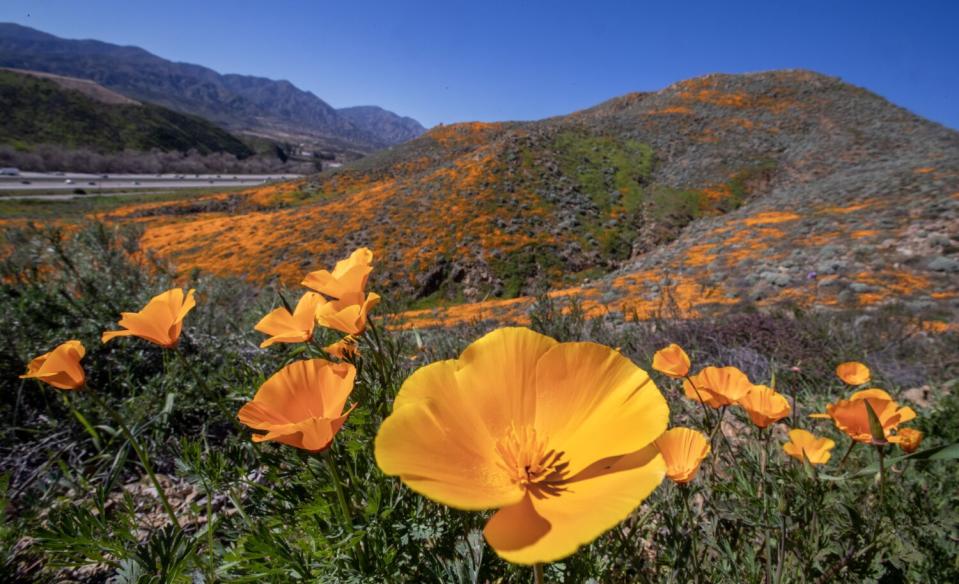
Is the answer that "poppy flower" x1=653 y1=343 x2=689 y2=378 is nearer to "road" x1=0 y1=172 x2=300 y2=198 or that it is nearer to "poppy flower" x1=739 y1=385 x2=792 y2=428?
"poppy flower" x1=739 y1=385 x2=792 y2=428

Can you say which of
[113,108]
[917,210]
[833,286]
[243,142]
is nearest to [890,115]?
[917,210]

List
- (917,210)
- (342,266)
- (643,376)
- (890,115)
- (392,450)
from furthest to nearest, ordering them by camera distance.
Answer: (890,115), (917,210), (342,266), (643,376), (392,450)

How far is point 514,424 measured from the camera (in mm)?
892

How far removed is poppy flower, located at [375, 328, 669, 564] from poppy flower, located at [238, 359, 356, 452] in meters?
0.16

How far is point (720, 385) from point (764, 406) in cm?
12

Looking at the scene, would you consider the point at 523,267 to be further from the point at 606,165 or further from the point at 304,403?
the point at 304,403

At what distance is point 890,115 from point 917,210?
1450cm

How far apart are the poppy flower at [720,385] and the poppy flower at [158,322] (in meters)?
1.38

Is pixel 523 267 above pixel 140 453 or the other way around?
the other way around

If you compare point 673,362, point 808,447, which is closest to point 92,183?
point 673,362

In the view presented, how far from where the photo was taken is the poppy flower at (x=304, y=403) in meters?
0.83

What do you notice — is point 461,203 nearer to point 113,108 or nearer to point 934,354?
point 934,354

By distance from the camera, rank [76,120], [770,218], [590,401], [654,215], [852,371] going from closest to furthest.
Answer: [590,401] → [852,371] → [770,218] → [654,215] → [76,120]

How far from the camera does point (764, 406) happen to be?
1.24 meters
